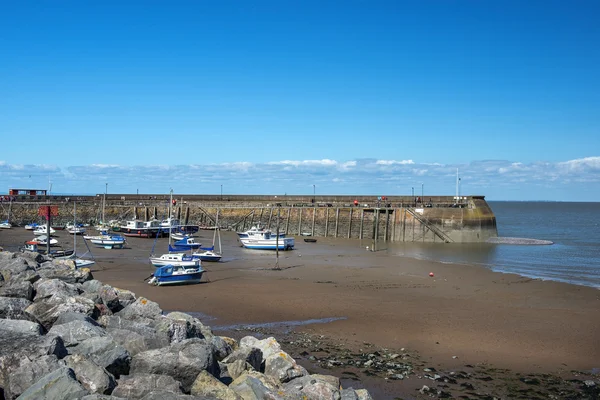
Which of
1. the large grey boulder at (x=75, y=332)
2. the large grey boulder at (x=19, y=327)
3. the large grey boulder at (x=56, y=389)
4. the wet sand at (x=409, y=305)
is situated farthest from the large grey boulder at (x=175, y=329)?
the wet sand at (x=409, y=305)

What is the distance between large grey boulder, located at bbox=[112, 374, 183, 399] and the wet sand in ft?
22.2

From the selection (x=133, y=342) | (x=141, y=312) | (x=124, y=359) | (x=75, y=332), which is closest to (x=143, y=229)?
(x=141, y=312)

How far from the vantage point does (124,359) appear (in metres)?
9.41

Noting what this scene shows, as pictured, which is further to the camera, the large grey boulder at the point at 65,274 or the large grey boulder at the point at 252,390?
the large grey boulder at the point at 65,274

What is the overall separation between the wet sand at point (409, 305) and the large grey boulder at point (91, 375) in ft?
24.5

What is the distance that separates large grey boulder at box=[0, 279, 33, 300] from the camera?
13.6m

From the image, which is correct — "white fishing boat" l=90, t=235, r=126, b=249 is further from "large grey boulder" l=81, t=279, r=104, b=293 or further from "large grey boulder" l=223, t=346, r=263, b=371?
"large grey boulder" l=223, t=346, r=263, b=371

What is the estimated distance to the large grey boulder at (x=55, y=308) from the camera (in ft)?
40.2

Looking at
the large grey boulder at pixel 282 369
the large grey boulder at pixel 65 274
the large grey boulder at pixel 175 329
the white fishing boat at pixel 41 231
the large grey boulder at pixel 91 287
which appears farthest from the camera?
the white fishing boat at pixel 41 231

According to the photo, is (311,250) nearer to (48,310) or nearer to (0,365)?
(48,310)

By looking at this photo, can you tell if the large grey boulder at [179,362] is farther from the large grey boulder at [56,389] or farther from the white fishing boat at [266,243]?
the white fishing boat at [266,243]

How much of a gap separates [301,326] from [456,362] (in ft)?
20.0

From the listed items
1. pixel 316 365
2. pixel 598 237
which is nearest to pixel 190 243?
pixel 316 365

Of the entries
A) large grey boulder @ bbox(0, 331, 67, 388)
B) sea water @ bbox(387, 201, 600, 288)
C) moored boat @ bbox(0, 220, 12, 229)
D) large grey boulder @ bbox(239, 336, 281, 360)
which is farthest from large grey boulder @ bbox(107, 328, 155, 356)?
moored boat @ bbox(0, 220, 12, 229)
